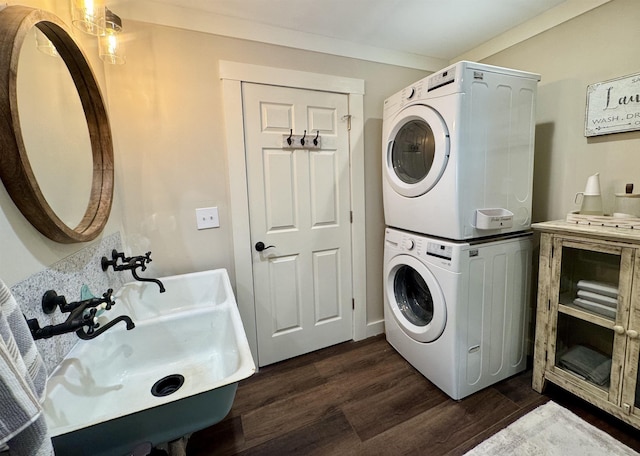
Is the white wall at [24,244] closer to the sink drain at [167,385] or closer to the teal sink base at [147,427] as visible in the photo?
the teal sink base at [147,427]

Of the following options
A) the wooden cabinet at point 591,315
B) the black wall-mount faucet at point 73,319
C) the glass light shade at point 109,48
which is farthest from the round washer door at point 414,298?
the glass light shade at point 109,48

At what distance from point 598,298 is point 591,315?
9 cm

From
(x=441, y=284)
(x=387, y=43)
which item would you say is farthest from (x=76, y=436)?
(x=387, y=43)

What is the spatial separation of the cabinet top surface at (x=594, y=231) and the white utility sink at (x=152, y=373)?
1.64m

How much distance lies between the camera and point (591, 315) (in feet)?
4.60

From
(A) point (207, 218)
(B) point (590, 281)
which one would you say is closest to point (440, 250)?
(B) point (590, 281)

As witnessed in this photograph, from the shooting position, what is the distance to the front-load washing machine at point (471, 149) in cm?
140

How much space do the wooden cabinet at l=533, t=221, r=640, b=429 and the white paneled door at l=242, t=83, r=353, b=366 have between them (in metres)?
1.24

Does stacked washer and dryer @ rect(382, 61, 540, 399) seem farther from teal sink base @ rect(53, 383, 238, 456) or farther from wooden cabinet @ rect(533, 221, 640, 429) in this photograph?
teal sink base @ rect(53, 383, 238, 456)

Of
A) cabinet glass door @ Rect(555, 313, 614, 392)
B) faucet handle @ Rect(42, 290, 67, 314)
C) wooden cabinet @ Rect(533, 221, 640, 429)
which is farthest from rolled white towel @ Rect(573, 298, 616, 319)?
faucet handle @ Rect(42, 290, 67, 314)

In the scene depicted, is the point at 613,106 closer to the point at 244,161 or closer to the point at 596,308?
the point at 596,308

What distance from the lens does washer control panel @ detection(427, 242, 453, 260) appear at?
149cm

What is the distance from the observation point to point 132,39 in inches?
58.0

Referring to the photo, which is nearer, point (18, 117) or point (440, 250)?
point (18, 117)
